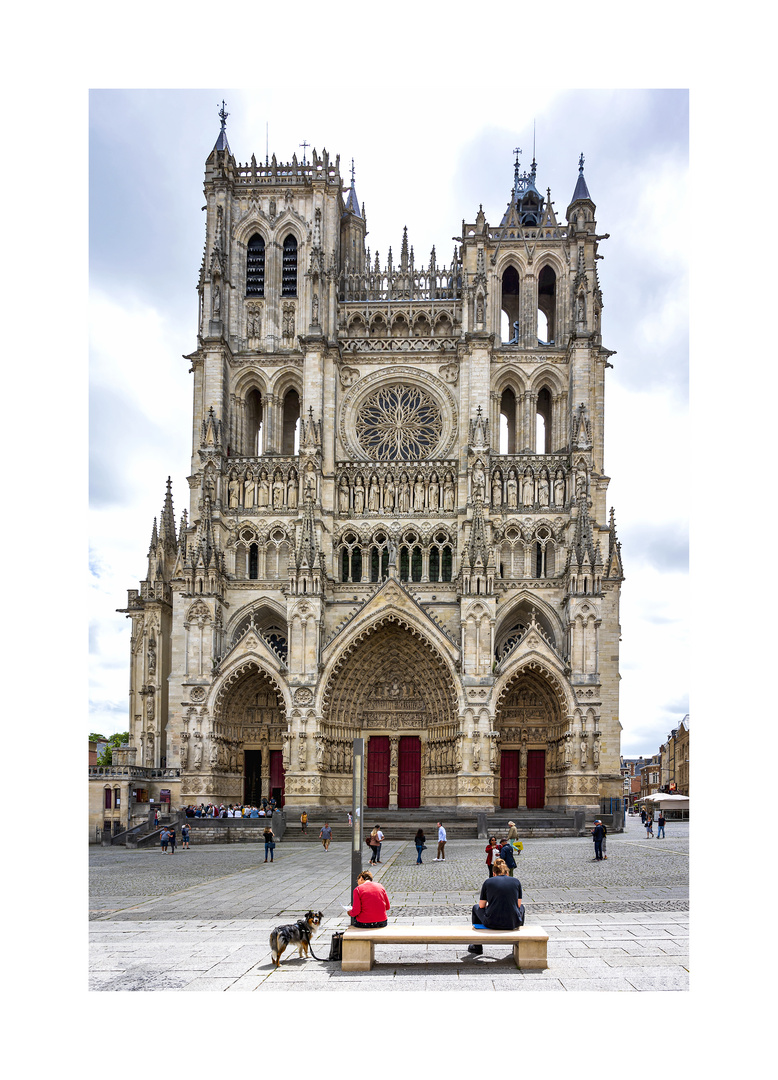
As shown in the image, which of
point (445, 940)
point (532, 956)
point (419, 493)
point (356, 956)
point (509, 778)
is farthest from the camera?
point (419, 493)

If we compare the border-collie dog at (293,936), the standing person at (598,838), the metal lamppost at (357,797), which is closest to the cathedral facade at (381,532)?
the standing person at (598,838)

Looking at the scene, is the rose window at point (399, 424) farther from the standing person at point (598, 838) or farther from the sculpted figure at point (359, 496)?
the standing person at point (598, 838)

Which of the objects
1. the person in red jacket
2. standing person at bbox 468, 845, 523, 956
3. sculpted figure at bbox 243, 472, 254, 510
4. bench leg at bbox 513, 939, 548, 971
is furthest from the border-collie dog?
sculpted figure at bbox 243, 472, 254, 510

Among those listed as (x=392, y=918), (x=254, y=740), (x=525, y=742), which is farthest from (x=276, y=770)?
(x=392, y=918)

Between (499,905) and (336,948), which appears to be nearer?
(499,905)

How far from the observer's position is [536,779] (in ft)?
129

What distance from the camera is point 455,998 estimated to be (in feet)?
27.5

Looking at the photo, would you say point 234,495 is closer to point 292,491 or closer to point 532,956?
point 292,491

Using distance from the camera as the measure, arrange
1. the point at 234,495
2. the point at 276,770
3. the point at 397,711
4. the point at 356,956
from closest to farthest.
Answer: the point at 356,956
the point at 397,711
the point at 276,770
the point at 234,495

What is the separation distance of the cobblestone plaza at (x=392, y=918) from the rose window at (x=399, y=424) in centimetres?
2054

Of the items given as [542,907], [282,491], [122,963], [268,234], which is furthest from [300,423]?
[122,963]

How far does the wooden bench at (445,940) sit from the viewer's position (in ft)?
30.5

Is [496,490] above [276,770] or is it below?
above

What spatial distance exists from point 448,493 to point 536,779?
12.7 m
